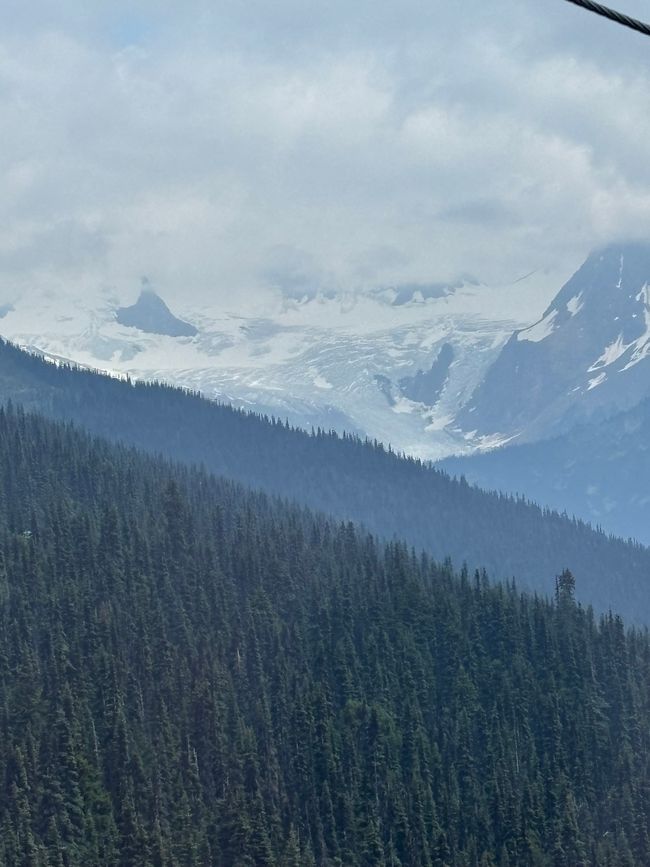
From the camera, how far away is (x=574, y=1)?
222 ft

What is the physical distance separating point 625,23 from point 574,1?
1.97m

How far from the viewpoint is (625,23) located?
222 ft
